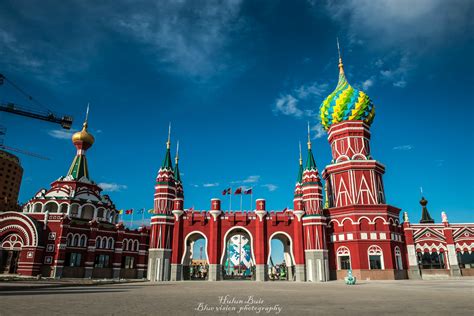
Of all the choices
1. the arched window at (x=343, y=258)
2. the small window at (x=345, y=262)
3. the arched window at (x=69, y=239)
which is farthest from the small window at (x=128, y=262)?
the small window at (x=345, y=262)

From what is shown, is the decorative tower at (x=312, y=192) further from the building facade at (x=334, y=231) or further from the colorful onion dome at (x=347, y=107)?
the colorful onion dome at (x=347, y=107)

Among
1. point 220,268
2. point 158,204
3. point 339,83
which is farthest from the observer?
point 339,83

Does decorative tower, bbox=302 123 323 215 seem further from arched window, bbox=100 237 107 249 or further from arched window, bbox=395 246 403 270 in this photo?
arched window, bbox=100 237 107 249

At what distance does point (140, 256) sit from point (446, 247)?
4764cm

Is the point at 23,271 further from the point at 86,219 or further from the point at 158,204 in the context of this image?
the point at 158,204

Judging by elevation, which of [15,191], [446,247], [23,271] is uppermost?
[15,191]

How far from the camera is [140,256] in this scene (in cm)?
5762

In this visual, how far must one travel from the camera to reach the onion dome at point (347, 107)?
5241 cm

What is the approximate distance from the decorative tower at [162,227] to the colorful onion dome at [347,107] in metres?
26.6

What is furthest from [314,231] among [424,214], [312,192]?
[424,214]

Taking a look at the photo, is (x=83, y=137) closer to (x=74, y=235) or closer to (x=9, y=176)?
(x=74, y=235)

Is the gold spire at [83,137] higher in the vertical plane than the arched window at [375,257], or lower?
higher

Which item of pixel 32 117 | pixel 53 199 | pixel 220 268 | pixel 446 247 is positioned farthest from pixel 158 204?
pixel 446 247

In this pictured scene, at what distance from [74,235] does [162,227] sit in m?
14.5
